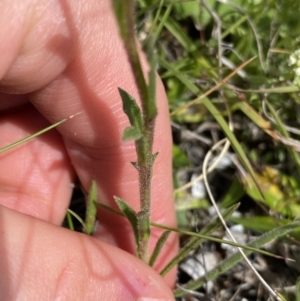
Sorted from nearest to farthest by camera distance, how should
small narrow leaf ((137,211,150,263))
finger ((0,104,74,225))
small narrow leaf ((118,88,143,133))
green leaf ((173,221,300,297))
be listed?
1. small narrow leaf ((118,88,143,133))
2. small narrow leaf ((137,211,150,263))
3. green leaf ((173,221,300,297))
4. finger ((0,104,74,225))

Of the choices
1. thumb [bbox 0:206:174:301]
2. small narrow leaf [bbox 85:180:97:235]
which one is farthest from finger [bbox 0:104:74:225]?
thumb [bbox 0:206:174:301]

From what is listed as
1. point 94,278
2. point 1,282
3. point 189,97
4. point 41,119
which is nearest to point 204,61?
point 189,97

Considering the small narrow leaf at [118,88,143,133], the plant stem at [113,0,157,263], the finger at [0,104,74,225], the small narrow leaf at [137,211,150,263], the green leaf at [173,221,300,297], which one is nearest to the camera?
the plant stem at [113,0,157,263]

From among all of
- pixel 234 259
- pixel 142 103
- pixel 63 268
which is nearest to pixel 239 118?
pixel 234 259

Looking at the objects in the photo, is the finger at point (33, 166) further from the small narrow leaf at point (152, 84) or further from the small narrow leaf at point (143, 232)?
the small narrow leaf at point (152, 84)

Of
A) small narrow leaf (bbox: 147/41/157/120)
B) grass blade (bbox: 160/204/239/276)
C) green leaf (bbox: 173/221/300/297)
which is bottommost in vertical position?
green leaf (bbox: 173/221/300/297)

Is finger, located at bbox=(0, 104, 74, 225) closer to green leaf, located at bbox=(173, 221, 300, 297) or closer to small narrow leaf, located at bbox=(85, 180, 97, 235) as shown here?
small narrow leaf, located at bbox=(85, 180, 97, 235)

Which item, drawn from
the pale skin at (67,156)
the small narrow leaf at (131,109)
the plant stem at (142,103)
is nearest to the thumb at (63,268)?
the pale skin at (67,156)
